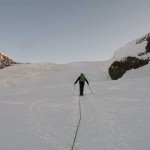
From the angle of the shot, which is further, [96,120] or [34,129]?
[96,120]

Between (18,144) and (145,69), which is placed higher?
(145,69)

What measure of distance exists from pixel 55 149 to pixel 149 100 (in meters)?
7.93

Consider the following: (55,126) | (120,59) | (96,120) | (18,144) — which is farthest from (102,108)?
(120,59)

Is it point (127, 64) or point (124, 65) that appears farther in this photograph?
point (124, 65)

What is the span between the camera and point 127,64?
35.4 meters

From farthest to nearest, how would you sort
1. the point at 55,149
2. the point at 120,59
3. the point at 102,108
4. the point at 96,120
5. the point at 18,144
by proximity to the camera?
the point at 120,59 < the point at 102,108 < the point at 96,120 < the point at 18,144 < the point at 55,149

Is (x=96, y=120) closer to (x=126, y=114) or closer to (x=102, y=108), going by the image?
(x=126, y=114)

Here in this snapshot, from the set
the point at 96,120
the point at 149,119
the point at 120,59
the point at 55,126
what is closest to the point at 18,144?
the point at 55,126

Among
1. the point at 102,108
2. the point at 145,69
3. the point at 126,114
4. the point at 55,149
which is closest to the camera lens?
the point at 55,149

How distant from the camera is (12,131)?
9.19m

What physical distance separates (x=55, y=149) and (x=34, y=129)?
95.6 inches

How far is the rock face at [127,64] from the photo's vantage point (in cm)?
3419

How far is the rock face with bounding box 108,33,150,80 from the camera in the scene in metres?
34.2

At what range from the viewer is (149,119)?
31.1 ft
